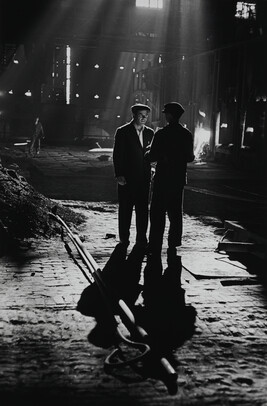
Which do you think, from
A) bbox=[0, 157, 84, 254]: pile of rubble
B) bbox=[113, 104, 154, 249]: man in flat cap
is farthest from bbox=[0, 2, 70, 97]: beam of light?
bbox=[113, 104, 154, 249]: man in flat cap

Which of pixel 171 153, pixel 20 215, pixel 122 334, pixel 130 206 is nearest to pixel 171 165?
pixel 171 153

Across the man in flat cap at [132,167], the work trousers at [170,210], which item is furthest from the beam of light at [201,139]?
the work trousers at [170,210]

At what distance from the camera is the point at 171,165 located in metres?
6.90

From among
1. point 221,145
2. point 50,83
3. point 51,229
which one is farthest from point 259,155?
point 50,83

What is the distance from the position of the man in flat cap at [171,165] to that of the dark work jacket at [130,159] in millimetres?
419

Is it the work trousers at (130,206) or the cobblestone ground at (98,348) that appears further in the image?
the work trousers at (130,206)

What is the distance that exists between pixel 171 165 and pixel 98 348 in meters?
3.33

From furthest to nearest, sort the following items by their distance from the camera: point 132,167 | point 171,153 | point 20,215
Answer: point 20,215 < point 132,167 < point 171,153

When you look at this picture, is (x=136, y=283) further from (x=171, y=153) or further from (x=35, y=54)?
(x=35, y=54)

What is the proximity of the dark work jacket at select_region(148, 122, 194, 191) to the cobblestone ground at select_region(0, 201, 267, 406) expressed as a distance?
1221mm

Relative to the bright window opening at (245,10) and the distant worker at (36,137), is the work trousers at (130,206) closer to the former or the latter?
the distant worker at (36,137)

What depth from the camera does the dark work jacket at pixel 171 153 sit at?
684 cm

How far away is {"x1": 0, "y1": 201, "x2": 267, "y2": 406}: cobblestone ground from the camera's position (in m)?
3.45

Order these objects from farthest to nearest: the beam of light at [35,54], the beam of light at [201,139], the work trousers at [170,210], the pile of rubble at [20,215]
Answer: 1. the beam of light at [201,139]
2. the beam of light at [35,54]
3. the pile of rubble at [20,215]
4. the work trousers at [170,210]
